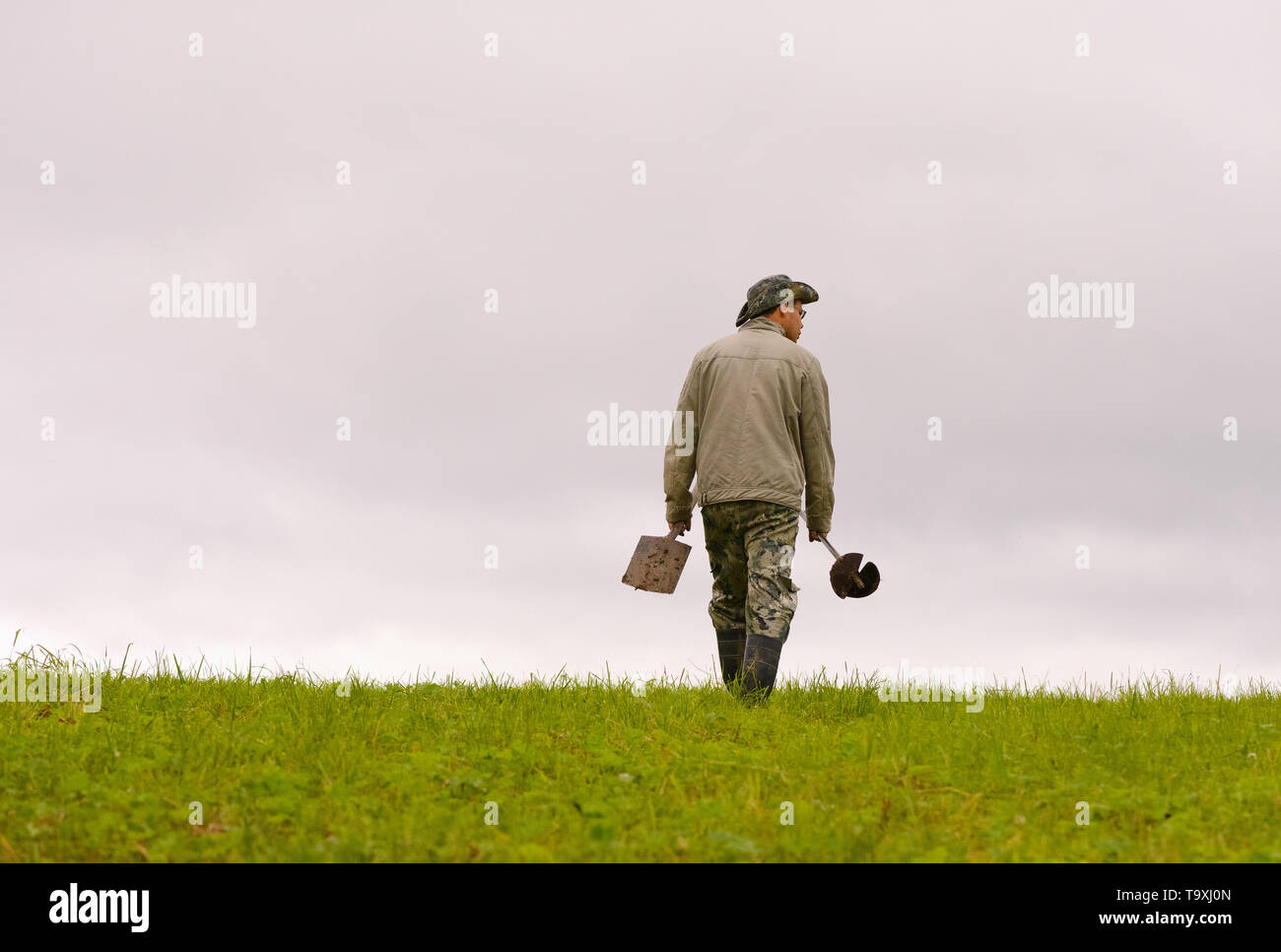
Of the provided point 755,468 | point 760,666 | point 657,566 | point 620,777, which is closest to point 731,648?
point 760,666

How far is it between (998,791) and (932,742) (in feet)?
3.51

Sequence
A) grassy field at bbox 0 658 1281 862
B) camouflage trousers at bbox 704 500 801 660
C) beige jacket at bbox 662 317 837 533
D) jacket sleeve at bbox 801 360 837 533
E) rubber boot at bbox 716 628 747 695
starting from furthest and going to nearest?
rubber boot at bbox 716 628 747 695 → jacket sleeve at bbox 801 360 837 533 → beige jacket at bbox 662 317 837 533 → camouflage trousers at bbox 704 500 801 660 → grassy field at bbox 0 658 1281 862

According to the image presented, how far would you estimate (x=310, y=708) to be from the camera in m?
8.67

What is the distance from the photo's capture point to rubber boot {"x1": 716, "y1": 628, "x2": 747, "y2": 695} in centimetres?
989

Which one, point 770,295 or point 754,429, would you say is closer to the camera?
point 754,429

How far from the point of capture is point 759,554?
931cm

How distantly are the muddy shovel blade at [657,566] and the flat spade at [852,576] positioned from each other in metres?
1.28

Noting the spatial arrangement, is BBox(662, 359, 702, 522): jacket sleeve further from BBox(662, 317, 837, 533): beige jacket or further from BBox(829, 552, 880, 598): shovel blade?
BBox(829, 552, 880, 598): shovel blade

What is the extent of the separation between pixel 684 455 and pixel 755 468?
76 cm

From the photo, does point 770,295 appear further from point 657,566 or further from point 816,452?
point 657,566

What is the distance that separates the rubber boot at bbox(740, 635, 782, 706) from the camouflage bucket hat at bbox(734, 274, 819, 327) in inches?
112

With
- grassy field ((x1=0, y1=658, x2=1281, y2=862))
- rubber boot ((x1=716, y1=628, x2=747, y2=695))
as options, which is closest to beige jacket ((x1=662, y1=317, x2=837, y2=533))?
rubber boot ((x1=716, y1=628, x2=747, y2=695))
